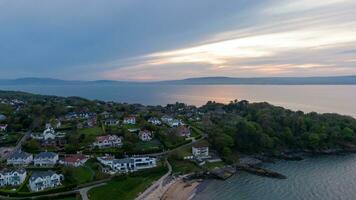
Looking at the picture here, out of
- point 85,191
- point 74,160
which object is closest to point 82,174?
point 74,160

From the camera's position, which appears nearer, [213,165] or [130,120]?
[213,165]

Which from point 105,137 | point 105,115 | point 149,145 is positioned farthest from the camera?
point 105,115

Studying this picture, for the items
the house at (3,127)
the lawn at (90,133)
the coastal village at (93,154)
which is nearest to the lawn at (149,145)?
the coastal village at (93,154)

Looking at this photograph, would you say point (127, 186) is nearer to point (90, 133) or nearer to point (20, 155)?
point (20, 155)

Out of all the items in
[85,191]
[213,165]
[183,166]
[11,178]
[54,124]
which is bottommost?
[213,165]

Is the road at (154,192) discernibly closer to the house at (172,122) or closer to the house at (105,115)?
the house at (172,122)
